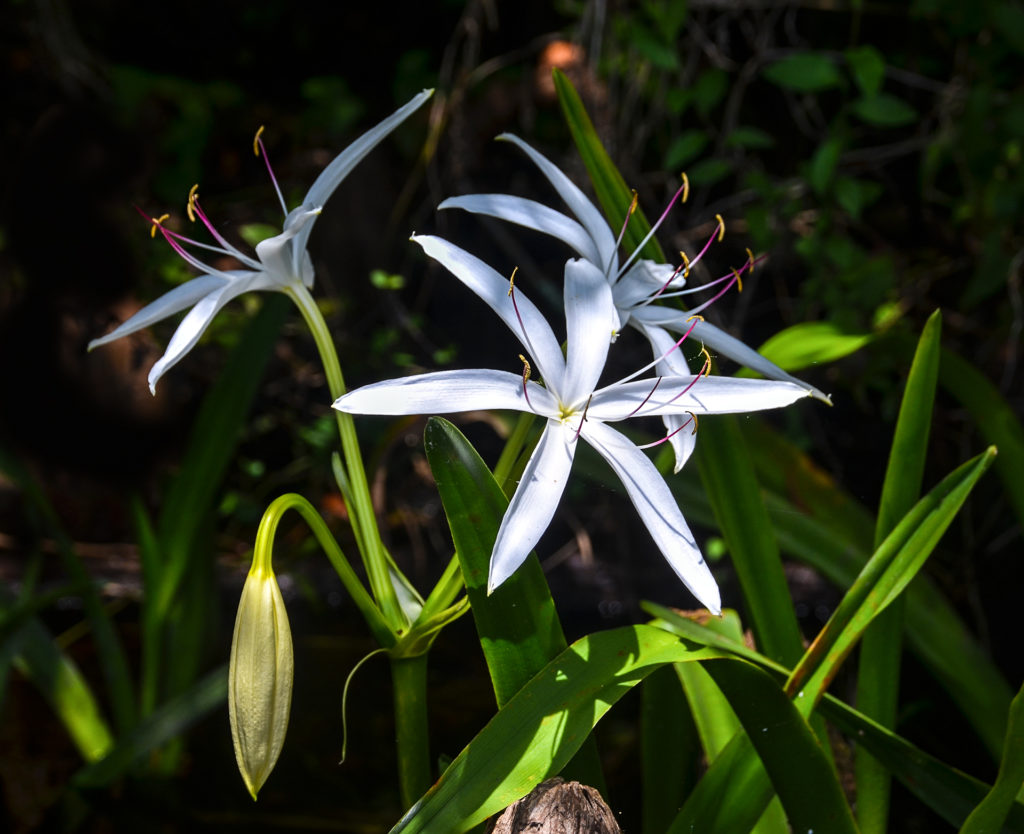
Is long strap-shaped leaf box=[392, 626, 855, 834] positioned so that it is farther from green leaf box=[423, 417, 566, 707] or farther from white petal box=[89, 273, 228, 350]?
white petal box=[89, 273, 228, 350]

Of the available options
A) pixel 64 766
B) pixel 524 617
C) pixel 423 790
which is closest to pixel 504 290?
pixel 524 617

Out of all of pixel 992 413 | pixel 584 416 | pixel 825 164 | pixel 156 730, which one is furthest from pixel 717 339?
pixel 825 164

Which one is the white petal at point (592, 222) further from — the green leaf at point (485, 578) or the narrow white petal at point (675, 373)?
the green leaf at point (485, 578)

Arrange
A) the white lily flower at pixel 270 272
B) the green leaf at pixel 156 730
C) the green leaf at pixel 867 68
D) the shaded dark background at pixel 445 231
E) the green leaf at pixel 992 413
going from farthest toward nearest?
the shaded dark background at pixel 445 231 → the green leaf at pixel 867 68 → the green leaf at pixel 156 730 → the green leaf at pixel 992 413 → the white lily flower at pixel 270 272

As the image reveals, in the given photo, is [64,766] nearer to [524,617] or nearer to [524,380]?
[524,617]

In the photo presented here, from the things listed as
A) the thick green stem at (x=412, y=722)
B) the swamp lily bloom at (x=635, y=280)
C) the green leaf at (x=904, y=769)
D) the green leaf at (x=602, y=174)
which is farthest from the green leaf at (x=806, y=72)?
the thick green stem at (x=412, y=722)

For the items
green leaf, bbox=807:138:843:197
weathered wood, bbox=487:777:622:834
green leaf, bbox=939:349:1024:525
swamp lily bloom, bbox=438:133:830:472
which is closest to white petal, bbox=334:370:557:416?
swamp lily bloom, bbox=438:133:830:472

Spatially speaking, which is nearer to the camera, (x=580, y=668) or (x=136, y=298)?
(x=580, y=668)
